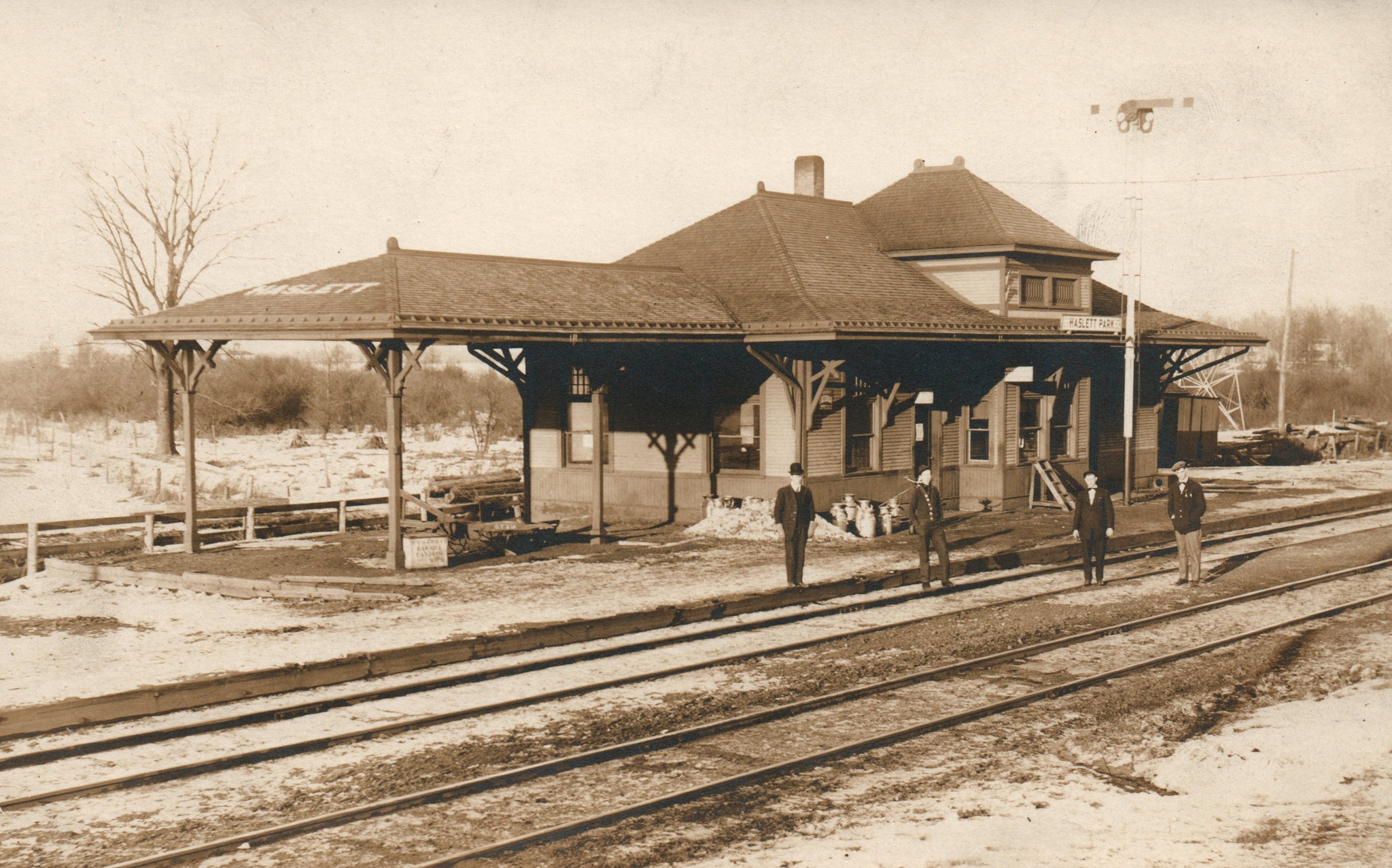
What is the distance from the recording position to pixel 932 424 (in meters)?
22.9

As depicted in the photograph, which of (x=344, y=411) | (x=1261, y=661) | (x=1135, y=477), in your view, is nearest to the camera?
(x=1261, y=661)

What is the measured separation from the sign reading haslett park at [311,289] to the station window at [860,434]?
876cm

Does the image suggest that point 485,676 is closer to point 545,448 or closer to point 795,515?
point 795,515

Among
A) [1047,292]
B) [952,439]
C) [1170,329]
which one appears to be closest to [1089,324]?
[1047,292]

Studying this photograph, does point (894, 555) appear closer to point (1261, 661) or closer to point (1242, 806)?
point (1261, 661)

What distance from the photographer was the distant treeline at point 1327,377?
208 feet

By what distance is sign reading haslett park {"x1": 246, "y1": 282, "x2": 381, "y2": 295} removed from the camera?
57.4ft

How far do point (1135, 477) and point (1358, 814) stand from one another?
21.3 metres

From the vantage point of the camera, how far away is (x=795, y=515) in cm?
1445

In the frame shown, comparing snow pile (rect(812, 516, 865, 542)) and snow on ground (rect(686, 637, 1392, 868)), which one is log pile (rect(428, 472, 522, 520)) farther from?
snow on ground (rect(686, 637, 1392, 868))

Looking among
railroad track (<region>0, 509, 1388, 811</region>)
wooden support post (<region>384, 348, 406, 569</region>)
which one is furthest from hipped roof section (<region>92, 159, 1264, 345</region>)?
railroad track (<region>0, 509, 1388, 811</region>)

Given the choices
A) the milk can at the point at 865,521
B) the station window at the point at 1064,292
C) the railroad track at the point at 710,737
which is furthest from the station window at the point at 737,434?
the railroad track at the point at 710,737

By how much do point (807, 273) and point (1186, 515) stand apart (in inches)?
381

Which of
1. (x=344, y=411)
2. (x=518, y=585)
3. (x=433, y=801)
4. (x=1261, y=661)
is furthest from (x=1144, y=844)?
(x=344, y=411)
